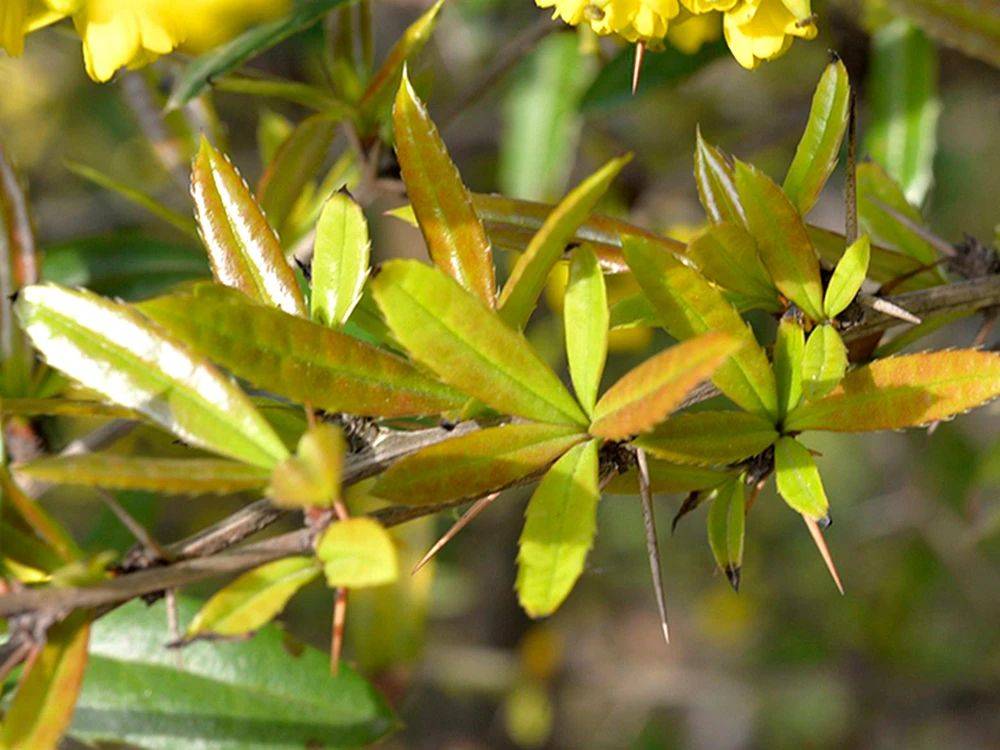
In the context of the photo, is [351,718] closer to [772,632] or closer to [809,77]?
[809,77]

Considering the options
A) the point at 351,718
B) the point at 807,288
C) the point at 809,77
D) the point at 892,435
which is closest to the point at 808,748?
the point at 892,435

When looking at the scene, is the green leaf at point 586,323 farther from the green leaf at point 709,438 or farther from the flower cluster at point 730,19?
the flower cluster at point 730,19

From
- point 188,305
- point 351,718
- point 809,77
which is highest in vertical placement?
point 188,305

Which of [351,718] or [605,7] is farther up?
[605,7]

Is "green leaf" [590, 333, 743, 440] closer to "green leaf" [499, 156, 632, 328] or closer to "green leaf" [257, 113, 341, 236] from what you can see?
"green leaf" [499, 156, 632, 328]

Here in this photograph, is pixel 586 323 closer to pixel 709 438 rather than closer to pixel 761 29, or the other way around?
pixel 709 438

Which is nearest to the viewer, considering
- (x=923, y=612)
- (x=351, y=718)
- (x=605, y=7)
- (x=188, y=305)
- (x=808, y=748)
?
(x=188, y=305)
